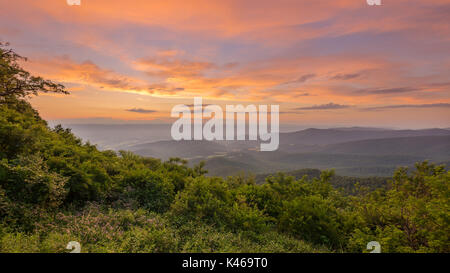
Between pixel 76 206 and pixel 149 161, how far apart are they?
38.5 ft

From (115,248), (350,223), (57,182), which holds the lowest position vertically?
(350,223)

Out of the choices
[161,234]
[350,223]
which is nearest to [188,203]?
[161,234]

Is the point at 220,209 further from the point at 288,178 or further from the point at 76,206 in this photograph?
the point at 288,178

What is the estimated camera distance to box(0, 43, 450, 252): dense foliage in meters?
6.44

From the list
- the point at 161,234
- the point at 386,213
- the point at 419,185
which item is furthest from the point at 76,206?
the point at 419,185

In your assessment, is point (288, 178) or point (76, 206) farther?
point (288, 178)

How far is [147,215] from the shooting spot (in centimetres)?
887

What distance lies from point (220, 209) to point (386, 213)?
878 centimetres

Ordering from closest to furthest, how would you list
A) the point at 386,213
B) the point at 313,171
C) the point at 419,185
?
the point at 386,213 < the point at 419,185 < the point at 313,171

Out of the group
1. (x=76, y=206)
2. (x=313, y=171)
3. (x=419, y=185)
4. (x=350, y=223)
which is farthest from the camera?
(x=313, y=171)

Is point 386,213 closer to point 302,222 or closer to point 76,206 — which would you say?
point 302,222

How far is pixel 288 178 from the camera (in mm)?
16219

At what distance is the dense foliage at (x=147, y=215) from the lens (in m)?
6.44
